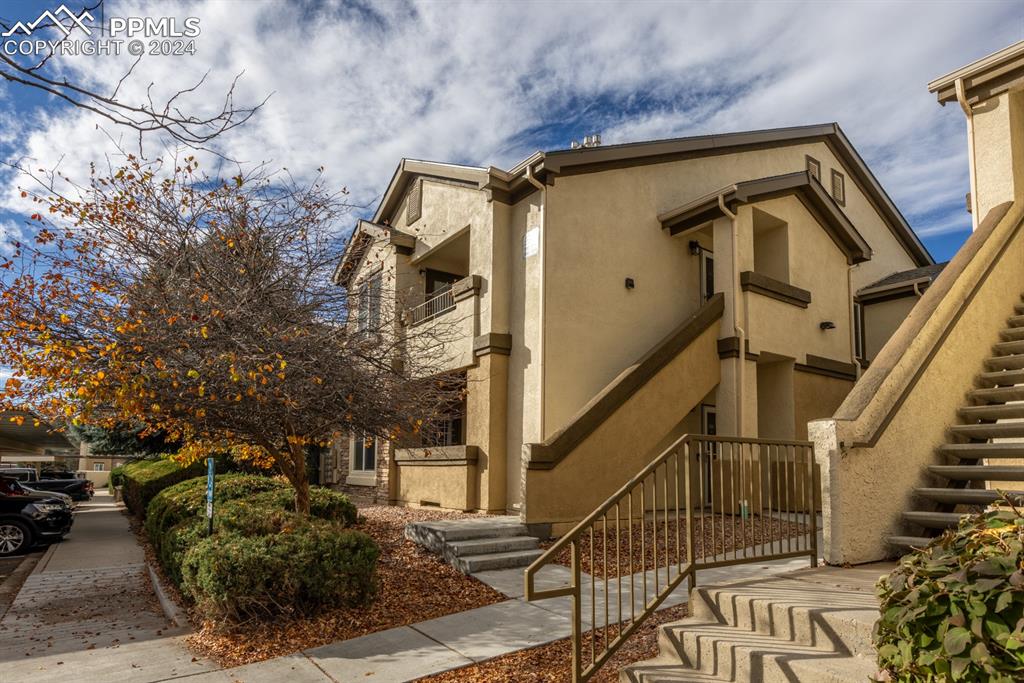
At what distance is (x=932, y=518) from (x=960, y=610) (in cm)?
350

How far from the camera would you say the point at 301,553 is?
21.6 feet

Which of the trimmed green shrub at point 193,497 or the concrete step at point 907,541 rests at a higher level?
the concrete step at point 907,541

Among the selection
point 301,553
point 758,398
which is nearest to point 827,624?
point 301,553

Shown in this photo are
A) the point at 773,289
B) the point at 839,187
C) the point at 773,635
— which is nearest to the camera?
the point at 773,635

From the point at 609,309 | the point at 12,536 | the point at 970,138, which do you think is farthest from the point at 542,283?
the point at 12,536

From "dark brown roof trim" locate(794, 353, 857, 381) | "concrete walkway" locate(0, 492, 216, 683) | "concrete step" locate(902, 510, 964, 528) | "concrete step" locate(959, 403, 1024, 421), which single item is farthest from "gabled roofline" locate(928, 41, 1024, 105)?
"concrete walkway" locate(0, 492, 216, 683)

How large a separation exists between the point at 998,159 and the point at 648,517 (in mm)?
6832

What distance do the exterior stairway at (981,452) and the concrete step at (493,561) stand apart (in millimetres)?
4404

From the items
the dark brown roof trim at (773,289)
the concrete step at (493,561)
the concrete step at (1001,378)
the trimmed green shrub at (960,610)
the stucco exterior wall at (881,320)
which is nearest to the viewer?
the trimmed green shrub at (960,610)

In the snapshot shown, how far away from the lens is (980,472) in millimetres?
5605

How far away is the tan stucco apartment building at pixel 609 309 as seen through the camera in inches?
429

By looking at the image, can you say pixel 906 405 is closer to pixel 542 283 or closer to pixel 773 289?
pixel 542 283

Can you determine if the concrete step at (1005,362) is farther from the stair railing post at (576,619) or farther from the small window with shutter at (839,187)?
the small window with shutter at (839,187)

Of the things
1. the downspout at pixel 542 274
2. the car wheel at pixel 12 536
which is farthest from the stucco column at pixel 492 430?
the car wheel at pixel 12 536
